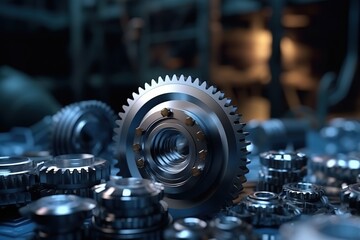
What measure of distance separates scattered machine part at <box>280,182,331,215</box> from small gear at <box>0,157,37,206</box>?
41cm

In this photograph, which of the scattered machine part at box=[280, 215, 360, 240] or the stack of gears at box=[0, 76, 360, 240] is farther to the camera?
the stack of gears at box=[0, 76, 360, 240]

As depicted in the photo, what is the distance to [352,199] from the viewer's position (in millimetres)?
554

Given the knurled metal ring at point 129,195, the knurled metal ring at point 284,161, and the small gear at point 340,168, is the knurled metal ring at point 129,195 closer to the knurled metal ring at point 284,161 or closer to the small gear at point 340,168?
the knurled metal ring at point 284,161

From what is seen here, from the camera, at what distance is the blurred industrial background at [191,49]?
2424mm

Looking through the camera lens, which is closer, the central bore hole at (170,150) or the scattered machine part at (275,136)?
the central bore hole at (170,150)

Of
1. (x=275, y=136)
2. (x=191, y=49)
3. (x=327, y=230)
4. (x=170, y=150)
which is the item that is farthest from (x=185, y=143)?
(x=191, y=49)

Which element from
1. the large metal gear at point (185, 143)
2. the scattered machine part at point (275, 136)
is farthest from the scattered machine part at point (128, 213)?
the scattered machine part at point (275, 136)

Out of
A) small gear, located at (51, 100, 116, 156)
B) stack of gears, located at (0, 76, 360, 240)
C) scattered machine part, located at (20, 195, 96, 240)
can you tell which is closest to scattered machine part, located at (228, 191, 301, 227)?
stack of gears, located at (0, 76, 360, 240)

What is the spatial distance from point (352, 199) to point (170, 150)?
293mm

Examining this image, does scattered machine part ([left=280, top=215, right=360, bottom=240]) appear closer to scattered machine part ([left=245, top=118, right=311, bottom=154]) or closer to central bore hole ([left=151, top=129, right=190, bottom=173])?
central bore hole ([left=151, top=129, right=190, bottom=173])

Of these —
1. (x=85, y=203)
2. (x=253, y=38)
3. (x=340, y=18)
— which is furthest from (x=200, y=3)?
(x=85, y=203)

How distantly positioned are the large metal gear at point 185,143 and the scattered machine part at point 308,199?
9 cm

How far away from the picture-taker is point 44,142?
1.34 meters

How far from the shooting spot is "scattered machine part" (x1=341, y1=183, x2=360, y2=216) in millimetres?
547
